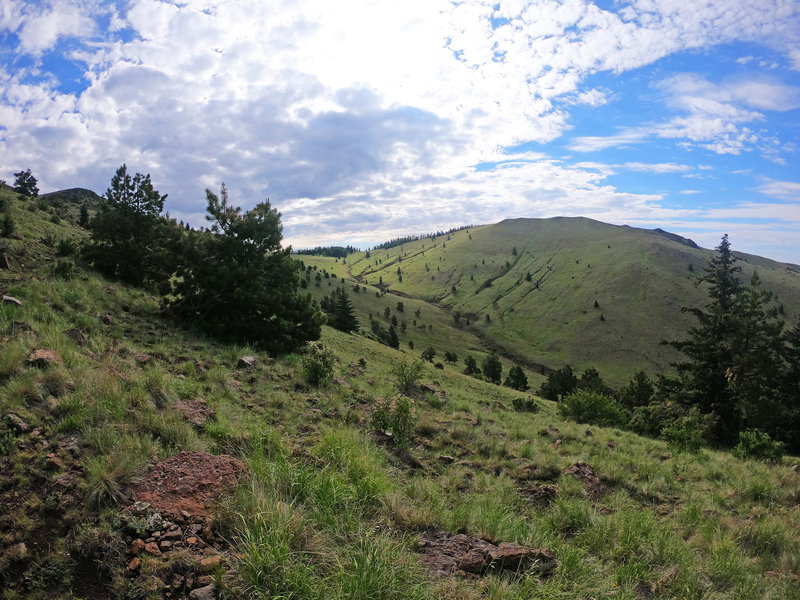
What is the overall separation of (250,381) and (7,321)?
4947 mm

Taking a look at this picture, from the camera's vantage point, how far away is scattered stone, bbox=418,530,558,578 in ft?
13.0

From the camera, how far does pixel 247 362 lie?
38.5ft

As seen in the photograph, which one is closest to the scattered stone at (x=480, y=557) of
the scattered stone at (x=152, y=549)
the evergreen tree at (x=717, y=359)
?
the scattered stone at (x=152, y=549)

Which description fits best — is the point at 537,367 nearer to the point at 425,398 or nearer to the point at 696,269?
the point at 696,269

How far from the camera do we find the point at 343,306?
54750 millimetres

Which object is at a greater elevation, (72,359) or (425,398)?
(72,359)

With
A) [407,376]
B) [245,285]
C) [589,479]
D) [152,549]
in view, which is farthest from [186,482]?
[245,285]

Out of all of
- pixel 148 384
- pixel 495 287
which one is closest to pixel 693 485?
pixel 148 384

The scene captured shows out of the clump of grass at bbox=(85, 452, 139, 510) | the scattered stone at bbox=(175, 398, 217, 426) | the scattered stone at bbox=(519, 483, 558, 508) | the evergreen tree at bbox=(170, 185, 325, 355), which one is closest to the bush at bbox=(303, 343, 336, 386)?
the evergreen tree at bbox=(170, 185, 325, 355)

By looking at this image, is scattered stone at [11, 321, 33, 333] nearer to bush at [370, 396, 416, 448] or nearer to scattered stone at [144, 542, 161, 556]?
scattered stone at [144, 542, 161, 556]

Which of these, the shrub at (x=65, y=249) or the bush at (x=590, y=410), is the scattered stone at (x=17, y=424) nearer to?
the shrub at (x=65, y=249)

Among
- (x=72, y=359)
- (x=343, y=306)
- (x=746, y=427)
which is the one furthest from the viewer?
(x=343, y=306)

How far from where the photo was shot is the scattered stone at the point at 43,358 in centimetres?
617

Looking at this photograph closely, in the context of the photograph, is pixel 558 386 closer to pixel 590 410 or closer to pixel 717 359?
pixel 590 410
